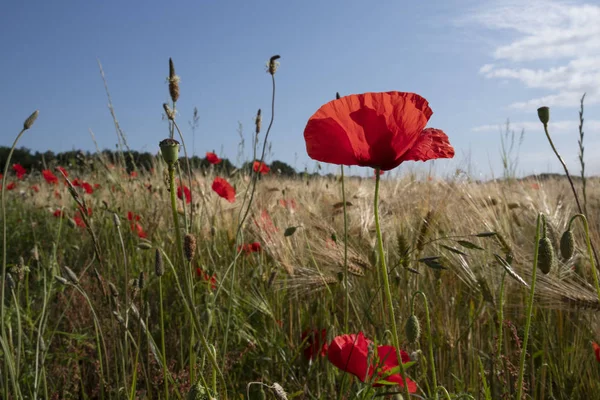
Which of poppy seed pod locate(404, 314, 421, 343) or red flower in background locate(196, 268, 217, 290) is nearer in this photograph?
poppy seed pod locate(404, 314, 421, 343)

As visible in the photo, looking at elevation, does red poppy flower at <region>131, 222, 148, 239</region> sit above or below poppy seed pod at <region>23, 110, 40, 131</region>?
below

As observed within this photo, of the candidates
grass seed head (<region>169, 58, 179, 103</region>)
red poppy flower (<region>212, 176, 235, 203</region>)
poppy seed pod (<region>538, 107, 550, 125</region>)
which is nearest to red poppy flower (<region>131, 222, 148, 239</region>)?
red poppy flower (<region>212, 176, 235, 203</region>)

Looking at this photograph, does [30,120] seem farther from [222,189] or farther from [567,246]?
[222,189]

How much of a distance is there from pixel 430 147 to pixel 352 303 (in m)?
0.61

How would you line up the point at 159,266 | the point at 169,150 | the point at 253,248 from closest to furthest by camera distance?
the point at 169,150 < the point at 159,266 < the point at 253,248

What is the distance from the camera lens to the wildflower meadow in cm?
85

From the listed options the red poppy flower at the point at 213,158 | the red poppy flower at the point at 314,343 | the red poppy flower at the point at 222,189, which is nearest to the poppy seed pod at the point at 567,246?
the red poppy flower at the point at 314,343

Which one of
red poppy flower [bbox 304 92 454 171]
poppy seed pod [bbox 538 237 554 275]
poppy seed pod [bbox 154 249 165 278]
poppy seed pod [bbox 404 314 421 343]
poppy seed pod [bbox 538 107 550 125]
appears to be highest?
poppy seed pod [bbox 538 107 550 125]

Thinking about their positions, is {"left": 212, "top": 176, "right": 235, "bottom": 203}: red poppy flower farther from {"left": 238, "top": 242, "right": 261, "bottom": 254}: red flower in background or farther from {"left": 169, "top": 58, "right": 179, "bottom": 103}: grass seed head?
{"left": 169, "top": 58, "right": 179, "bottom": 103}: grass seed head

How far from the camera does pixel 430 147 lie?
851 millimetres

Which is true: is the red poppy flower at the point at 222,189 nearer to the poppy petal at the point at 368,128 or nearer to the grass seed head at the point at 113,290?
the grass seed head at the point at 113,290

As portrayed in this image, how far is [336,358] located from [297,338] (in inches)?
30.4

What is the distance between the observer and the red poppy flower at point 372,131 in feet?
2.70

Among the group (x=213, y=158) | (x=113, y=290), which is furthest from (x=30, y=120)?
(x=213, y=158)
